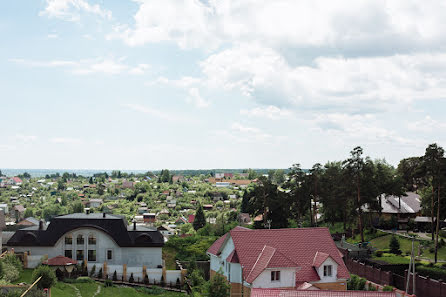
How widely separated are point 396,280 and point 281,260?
1519cm

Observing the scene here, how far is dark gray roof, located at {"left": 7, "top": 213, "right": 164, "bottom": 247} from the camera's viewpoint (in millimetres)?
48281

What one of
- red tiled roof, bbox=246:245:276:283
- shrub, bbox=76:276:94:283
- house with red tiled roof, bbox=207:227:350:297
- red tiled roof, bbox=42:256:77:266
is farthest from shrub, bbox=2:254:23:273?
red tiled roof, bbox=246:245:276:283

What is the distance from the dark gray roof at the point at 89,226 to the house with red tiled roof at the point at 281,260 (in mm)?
10923

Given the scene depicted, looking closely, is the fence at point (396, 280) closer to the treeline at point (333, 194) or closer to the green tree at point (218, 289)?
the treeline at point (333, 194)

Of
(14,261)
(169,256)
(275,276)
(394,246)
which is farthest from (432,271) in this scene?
(14,261)

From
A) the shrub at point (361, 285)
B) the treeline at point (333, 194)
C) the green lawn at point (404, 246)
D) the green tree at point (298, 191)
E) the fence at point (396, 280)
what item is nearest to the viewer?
the fence at point (396, 280)

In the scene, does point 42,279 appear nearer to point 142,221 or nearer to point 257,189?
point 257,189

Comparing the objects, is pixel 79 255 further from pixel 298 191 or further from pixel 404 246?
pixel 404 246

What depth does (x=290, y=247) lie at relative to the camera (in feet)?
129

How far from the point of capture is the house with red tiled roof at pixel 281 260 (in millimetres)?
35844

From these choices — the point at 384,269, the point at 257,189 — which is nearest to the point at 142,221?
the point at 257,189

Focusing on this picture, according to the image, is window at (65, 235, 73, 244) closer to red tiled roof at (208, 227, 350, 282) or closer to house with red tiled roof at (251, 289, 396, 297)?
red tiled roof at (208, 227, 350, 282)

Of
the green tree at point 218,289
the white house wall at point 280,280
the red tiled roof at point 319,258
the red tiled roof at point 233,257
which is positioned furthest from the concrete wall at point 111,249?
the red tiled roof at point 319,258

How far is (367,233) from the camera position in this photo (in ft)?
216
